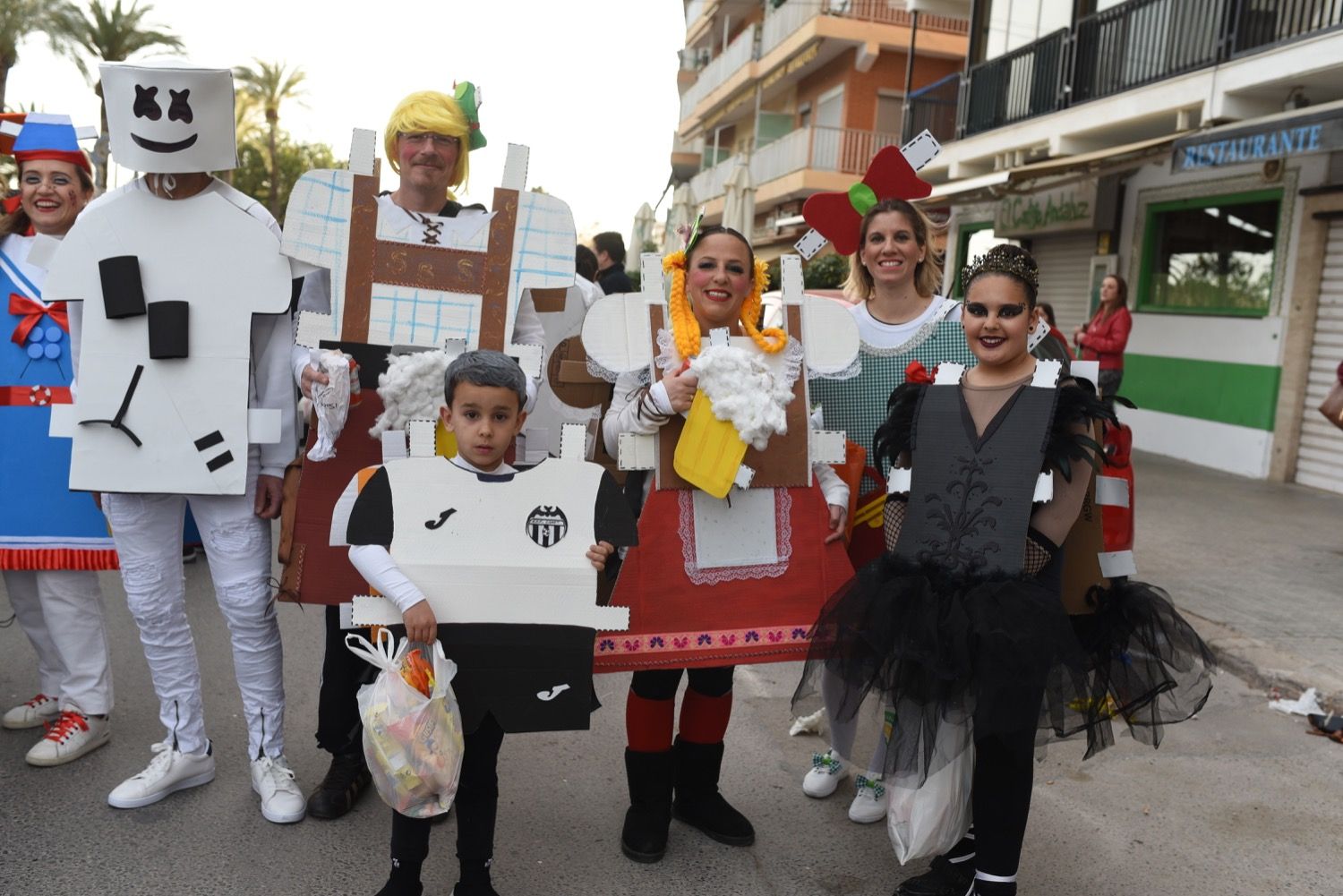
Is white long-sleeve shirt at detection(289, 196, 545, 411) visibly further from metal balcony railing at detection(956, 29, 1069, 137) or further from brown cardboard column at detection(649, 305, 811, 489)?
metal balcony railing at detection(956, 29, 1069, 137)

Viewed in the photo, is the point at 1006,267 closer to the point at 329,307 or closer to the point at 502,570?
the point at 502,570

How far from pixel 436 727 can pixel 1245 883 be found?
7.98 ft

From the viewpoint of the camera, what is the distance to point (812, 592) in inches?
119

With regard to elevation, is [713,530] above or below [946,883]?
above

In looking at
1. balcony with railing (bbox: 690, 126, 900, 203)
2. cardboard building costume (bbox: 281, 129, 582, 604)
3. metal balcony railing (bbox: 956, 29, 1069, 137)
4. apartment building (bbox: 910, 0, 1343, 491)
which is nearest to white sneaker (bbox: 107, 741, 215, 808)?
cardboard building costume (bbox: 281, 129, 582, 604)

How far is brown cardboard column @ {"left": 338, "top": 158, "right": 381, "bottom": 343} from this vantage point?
306cm

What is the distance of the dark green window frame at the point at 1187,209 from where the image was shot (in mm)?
10429

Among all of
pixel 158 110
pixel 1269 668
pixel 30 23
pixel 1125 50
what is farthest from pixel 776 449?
pixel 30 23

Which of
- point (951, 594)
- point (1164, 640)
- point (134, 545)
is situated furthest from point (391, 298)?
point (1164, 640)

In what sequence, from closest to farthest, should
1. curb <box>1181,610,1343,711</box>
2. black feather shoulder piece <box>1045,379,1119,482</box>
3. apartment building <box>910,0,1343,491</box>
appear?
1. black feather shoulder piece <box>1045,379,1119,482</box>
2. curb <box>1181,610,1343,711</box>
3. apartment building <box>910,0,1343,491</box>

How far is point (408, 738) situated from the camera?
7.98 feet

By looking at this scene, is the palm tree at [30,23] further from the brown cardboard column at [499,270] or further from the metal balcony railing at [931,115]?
the brown cardboard column at [499,270]

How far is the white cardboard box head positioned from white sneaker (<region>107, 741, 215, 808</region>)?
1786 millimetres

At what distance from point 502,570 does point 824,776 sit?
1585 mm
